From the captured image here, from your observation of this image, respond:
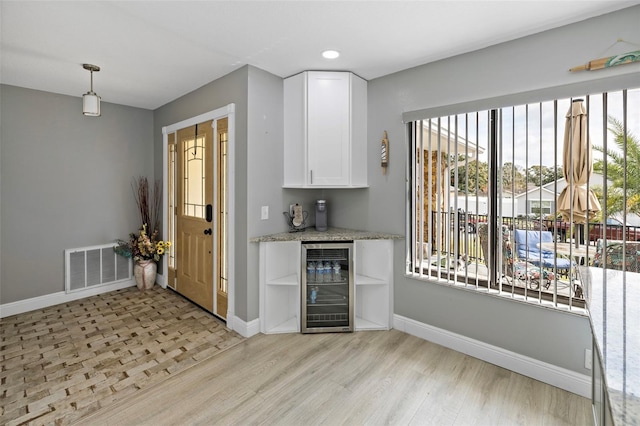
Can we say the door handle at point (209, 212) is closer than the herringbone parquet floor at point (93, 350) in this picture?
No

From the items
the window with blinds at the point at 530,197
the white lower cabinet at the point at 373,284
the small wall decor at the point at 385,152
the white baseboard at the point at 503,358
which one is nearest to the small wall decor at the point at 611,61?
the window with blinds at the point at 530,197

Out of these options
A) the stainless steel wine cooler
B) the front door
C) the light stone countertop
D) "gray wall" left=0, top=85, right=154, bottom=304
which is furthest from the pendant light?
the stainless steel wine cooler

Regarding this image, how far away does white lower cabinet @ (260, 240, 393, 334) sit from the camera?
2.97m

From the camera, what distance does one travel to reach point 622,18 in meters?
1.90

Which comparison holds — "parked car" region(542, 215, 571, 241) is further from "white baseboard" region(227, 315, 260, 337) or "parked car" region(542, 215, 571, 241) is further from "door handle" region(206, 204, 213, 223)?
"door handle" region(206, 204, 213, 223)

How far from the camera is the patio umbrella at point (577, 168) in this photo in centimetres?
203

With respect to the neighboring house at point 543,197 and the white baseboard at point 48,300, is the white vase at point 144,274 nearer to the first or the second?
the white baseboard at point 48,300

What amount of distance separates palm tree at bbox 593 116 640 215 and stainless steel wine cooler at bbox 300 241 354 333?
6.31 ft

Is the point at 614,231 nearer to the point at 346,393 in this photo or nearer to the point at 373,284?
the point at 373,284

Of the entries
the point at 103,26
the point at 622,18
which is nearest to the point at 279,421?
the point at 103,26

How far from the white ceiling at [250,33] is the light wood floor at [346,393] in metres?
2.48

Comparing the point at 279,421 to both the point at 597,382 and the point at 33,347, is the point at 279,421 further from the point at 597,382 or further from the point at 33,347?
the point at 33,347

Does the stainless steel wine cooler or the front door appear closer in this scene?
the stainless steel wine cooler

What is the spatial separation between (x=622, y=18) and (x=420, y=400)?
2699 millimetres
